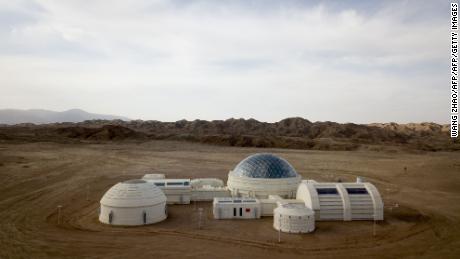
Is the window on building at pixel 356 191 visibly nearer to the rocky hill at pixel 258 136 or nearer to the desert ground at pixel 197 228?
the desert ground at pixel 197 228

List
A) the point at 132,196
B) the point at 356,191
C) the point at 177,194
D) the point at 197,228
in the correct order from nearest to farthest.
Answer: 1. the point at 197,228
2. the point at 132,196
3. the point at 356,191
4. the point at 177,194

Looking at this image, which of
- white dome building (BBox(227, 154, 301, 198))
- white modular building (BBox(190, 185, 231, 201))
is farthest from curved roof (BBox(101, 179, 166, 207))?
white dome building (BBox(227, 154, 301, 198))

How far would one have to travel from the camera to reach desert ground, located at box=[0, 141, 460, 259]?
26.5 m

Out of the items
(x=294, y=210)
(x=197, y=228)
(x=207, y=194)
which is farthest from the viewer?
(x=207, y=194)

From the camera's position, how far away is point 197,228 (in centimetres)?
3147

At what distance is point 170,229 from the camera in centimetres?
3119

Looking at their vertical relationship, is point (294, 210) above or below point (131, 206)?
above

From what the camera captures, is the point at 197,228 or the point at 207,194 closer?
the point at 197,228

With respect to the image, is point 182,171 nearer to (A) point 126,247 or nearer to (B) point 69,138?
(A) point 126,247

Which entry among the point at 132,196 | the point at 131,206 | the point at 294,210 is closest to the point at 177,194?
the point at 132,196

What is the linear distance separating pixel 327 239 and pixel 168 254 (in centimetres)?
1164

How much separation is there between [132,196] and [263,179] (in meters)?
13.0

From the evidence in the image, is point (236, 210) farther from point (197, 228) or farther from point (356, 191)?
point (356, 191)

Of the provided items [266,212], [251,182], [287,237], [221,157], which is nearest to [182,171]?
[221,157]
